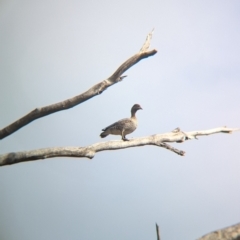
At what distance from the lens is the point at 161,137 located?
1.81m

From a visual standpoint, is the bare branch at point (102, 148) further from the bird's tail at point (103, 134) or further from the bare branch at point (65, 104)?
the bird's tail at point (103, 134)

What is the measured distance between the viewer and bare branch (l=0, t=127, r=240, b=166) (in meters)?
1.37

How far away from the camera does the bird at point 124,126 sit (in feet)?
6.97

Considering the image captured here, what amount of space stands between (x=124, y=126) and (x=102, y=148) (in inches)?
23.0

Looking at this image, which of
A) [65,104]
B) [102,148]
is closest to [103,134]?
[102,148]

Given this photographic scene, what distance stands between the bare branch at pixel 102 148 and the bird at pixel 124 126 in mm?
332

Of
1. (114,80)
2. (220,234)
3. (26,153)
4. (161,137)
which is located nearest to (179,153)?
(161,137)

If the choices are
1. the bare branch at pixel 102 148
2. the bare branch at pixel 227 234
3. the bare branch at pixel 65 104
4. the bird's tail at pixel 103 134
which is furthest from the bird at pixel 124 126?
the bare branch at pixel 227 234

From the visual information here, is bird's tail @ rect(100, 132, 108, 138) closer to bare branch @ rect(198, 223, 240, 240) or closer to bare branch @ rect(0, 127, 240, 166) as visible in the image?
bare branch @ rect(0, 127, 240, 166)

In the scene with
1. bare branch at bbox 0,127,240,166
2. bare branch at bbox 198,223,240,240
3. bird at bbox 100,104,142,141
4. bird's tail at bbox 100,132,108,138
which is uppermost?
bird at bbox 100,104,142,141

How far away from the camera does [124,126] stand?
216 centimetres

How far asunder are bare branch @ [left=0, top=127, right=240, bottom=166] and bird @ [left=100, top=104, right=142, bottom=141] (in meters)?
0.33

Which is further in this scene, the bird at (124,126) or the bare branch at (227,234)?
the bird at (124,126)

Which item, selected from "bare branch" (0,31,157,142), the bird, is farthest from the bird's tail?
"bare branch" (0,31,157,142)
